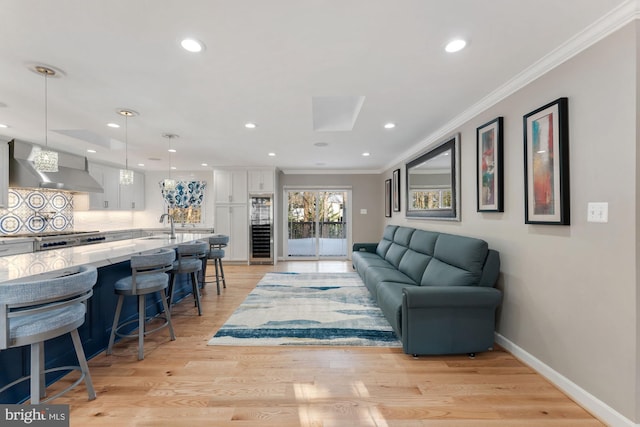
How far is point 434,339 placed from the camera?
2357mm

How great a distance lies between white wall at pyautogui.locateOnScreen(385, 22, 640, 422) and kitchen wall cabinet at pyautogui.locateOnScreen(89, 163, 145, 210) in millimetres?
7256

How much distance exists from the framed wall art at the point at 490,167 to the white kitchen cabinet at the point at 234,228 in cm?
517

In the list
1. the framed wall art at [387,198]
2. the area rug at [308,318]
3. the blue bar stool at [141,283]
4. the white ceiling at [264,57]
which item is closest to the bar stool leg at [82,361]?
the blue bar stool at [141,283]

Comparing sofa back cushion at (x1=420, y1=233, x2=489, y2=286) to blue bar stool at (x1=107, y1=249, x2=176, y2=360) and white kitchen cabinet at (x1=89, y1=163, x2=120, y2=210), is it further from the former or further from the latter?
white kitchen cabinet at (x1=89, y1=163, x2=120, y2=210)

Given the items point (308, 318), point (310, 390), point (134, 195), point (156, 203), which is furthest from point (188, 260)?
point (156, 203)

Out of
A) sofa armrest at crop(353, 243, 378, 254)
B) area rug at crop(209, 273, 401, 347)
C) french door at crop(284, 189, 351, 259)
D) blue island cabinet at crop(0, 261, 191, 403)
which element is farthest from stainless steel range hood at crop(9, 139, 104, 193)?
sofa armrest at crop(353, 243, 378, 254)

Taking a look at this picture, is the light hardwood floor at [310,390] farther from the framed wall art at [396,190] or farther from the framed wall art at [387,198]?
the framed wall art at [387,198]

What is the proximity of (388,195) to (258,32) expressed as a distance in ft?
16.8

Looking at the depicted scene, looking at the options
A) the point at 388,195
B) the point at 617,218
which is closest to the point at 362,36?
the point at 617,218

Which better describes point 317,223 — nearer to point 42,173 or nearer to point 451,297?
point 451,297

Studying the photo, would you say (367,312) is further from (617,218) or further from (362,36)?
(362,36)

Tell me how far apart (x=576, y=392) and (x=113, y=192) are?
7.96m

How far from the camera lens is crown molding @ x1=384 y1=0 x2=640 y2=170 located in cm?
156

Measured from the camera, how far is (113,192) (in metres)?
6.30
